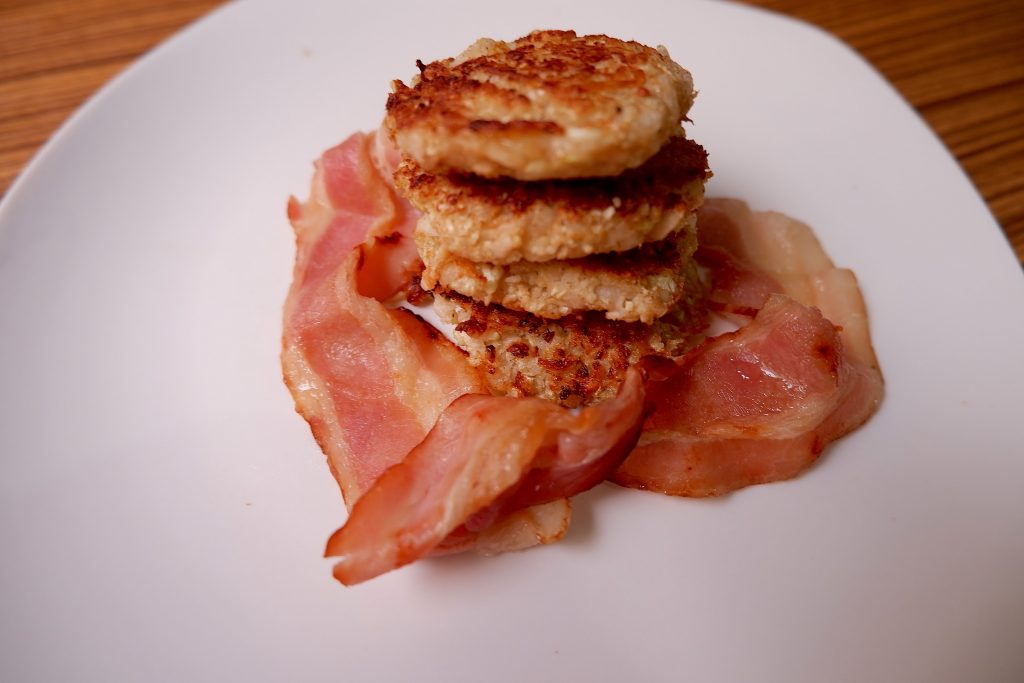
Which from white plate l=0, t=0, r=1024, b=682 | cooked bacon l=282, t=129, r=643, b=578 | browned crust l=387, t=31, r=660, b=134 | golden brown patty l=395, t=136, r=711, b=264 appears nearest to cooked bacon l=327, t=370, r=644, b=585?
cooked bacon l=282, t=129, r=643, b=578

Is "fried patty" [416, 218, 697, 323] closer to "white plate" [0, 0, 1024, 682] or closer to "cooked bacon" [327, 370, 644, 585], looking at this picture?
"cooked bacon" [327, 370, 644, 585]

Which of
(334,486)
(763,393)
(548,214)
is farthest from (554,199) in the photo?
(334,486)

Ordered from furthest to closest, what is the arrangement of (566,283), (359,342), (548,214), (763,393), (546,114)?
(359,342)
(763,393)
(566,283)
(548,214)
(546,114)

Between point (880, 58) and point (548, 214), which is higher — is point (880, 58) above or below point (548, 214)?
below

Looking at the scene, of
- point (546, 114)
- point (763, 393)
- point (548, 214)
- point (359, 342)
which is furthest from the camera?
point (359, 342)

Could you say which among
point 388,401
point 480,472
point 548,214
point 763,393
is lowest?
point 763,393

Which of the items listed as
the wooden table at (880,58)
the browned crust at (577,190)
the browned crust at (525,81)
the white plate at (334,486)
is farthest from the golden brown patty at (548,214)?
the wooden table at (880,58)

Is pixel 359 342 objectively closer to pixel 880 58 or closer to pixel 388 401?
pixel 388 401

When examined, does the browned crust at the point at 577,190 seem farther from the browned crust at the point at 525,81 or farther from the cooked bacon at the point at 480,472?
the cooked bacon at the point at 480,472
